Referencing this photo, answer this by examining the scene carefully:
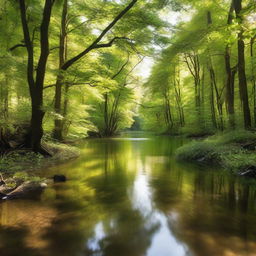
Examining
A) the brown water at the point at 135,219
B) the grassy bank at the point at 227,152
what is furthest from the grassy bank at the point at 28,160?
the grassy bank at the point at 227,152

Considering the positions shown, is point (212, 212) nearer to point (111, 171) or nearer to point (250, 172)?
point (250, 172)

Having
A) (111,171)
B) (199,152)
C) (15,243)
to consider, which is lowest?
(15,243)

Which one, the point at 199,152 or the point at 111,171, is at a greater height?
the point at 199,152

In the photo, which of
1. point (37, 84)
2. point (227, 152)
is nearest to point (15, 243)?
point (37, 84)

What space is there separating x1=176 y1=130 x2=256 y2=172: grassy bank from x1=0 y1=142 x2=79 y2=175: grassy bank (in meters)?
5.58

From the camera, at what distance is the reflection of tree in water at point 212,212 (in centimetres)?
361

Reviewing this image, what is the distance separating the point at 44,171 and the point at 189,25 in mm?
16292

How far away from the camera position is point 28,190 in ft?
20.2

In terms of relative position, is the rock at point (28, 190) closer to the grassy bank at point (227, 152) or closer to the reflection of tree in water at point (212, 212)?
the reflection of tree in water at point (212, 212)

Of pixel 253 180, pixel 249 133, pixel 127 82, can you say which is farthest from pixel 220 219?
pixel 127 82

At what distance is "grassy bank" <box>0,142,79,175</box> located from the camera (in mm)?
8078

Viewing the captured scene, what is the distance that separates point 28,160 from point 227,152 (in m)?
7.70

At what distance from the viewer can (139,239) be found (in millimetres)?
3830

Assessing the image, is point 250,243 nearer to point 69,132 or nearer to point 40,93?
point 40,93
